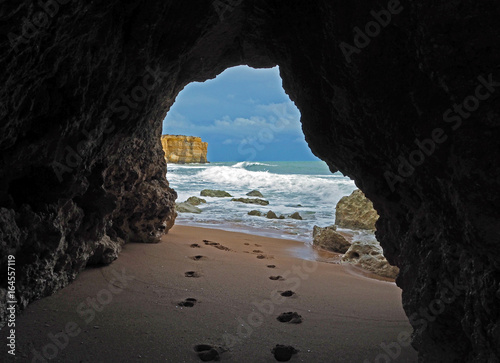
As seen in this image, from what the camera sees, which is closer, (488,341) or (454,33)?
(454,33)

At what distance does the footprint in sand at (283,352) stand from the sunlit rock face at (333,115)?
0.86m

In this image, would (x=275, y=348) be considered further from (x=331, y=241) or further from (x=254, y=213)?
(x=254, y=213)

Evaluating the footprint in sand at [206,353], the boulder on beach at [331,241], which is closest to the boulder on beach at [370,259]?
the boulder on beach at [331,241]

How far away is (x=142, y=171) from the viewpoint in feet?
17.3

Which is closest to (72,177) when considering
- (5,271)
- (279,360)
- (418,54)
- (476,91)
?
(5,271)

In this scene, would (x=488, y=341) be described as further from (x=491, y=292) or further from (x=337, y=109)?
(x=337, y=109)

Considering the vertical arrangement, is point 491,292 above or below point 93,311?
above

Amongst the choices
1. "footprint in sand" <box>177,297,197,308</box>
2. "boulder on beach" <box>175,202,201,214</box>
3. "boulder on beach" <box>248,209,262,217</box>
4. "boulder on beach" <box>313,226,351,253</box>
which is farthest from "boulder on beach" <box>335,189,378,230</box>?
"footprint in sand" <box>177,297,197,308</box>

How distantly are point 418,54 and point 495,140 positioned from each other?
0.52 m

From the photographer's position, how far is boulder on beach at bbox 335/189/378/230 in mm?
10102

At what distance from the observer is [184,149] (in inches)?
2338

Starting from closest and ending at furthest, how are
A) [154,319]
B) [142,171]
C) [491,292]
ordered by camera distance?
[491,292], [154,319], [142,171]

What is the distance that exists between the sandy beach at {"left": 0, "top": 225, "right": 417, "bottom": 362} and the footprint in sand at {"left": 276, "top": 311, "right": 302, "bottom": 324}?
0.09 feet

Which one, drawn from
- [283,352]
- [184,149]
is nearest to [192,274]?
[283,352]
